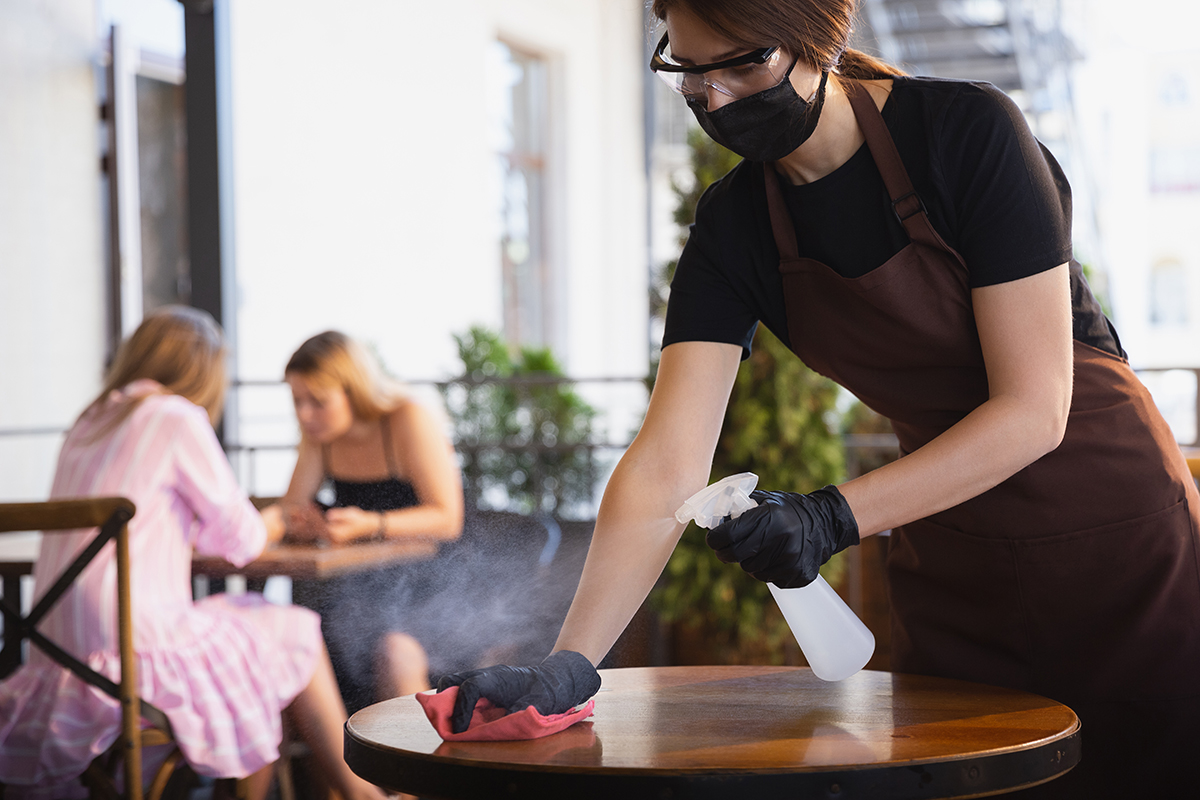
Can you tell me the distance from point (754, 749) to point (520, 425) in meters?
5.18

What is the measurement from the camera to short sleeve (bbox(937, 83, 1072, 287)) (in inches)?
40.6

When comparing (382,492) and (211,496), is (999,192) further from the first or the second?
(382,492)

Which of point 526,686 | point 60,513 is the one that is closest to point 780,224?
point 526,686

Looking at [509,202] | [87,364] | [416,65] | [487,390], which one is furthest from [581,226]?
[87,364]

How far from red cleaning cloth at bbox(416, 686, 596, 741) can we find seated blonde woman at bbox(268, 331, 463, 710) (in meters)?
1.85

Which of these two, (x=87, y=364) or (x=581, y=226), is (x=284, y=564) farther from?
(x=581, y=226)

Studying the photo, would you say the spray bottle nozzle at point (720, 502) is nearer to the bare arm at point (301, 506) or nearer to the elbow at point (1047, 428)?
the elbow at point (1047, 428)

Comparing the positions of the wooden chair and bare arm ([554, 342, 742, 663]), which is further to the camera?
the wooden chair

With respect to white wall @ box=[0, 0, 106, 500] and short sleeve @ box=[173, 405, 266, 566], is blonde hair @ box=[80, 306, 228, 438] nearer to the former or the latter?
short sleeve @ box=[173, 405, 266, 566]

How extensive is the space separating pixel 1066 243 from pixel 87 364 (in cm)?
431

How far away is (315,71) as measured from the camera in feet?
19.2

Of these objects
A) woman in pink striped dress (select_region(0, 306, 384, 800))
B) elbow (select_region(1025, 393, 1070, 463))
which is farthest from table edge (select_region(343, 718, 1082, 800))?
woman in pink striped dress (select_region(0, 306, 384, 800))

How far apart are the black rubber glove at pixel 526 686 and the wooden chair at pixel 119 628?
106cm

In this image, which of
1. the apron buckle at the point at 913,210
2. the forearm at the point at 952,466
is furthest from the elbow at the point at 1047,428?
the apron buckle at the point at 913,210
